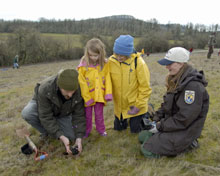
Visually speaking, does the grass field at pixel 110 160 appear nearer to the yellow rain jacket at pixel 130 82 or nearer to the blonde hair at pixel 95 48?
the yellow rain jacket at pixel 130 82

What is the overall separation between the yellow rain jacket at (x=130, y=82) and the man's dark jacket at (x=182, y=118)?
1.98ft

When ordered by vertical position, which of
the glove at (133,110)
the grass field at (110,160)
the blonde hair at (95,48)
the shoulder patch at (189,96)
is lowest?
the grass field at (110,160)

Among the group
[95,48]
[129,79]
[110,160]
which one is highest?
[95,48]

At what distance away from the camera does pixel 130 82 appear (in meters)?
3.41

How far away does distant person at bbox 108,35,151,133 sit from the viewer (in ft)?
10.4

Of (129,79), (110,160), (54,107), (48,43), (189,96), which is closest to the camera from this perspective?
(189,96)

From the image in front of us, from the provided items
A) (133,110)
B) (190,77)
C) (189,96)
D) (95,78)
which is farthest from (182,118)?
(95,78)

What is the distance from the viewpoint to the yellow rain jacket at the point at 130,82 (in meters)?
3.32

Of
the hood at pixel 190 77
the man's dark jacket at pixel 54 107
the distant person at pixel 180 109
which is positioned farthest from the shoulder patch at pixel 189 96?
the man's dark jacket at pixel 54 107

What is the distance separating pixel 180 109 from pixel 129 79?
3.76ft

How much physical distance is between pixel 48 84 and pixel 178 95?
7.07ft

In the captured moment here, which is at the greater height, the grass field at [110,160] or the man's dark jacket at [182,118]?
the man's dark jacket at [182,118]

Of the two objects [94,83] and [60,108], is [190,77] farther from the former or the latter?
[60,108]

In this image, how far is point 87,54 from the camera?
3184mm
